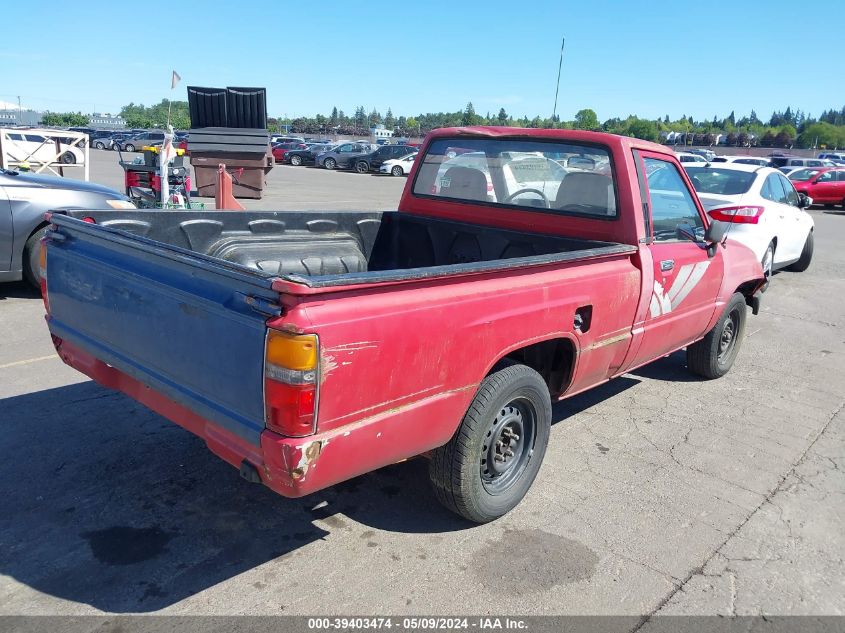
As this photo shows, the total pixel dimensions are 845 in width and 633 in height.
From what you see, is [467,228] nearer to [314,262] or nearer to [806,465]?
[314,262]

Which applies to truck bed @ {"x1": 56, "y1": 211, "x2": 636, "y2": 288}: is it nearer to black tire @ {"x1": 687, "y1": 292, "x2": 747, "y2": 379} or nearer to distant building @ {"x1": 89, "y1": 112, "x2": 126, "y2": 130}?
black tire @ {"x1": 687, "y1": 292, "x2": 747, "y2": 379}

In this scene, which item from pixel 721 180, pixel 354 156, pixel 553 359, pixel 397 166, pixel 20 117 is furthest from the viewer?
pixel 20 117

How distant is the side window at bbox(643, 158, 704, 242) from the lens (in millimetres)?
4402

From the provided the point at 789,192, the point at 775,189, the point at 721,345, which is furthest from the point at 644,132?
the point at 721,345

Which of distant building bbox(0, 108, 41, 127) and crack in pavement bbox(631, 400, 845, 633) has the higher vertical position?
distant building bbox(0, 108, 41, 127)

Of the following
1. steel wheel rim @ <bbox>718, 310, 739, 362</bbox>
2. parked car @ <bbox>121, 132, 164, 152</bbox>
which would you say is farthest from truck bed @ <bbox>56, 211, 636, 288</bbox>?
parked car @ <bbox>121, 132, 164, 152</bbox>

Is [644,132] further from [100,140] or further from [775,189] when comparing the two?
[775,189]

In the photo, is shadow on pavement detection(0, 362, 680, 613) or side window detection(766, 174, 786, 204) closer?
shadow on pavement detection(0, 362, 680, 613)

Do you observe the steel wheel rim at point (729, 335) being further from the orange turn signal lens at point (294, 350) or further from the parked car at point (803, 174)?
the parked car at point (803, 174)

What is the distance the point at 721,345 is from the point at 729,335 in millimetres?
181

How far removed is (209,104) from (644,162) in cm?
1388

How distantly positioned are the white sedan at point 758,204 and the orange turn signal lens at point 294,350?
22.9 feet

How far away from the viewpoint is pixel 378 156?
34406mm

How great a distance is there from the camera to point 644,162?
14.2 ft
